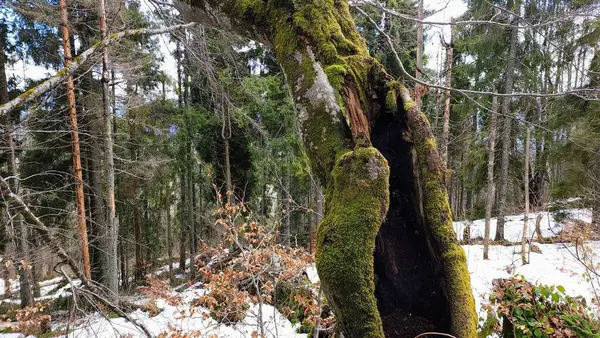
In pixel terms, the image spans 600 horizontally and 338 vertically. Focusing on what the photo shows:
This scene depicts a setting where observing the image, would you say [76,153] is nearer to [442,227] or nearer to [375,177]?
[375,177]

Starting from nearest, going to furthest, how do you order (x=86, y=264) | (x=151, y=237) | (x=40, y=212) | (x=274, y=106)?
(x=86, y=264), (x=40, y=212), (x=274, y=106), (x=151, y=237)

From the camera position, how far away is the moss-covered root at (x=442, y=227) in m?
1.62

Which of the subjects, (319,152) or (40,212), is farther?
(40,212)

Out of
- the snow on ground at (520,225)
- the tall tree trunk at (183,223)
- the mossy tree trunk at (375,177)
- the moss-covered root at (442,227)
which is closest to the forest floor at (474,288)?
the snow on ground at (520,225)

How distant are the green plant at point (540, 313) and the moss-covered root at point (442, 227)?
5.93 feet

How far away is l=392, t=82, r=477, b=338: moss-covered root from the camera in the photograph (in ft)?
5.31

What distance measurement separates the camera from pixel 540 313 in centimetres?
298

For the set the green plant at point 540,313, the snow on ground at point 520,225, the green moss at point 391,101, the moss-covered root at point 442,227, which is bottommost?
the snow on ground at point 520,225

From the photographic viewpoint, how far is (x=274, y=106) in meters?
10.9

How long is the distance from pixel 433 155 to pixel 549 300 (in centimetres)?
279

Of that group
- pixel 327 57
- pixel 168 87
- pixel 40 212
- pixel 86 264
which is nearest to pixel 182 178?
pixel 168 87

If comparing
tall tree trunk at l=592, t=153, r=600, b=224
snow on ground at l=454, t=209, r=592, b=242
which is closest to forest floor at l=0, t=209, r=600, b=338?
snow on ground at l=454, t=209, r=592, b=242

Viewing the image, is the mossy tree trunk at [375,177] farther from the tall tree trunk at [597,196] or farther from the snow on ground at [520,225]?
the tall tree trunk at [597,196]

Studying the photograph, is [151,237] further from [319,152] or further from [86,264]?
[319,152]
